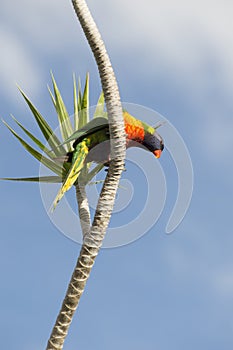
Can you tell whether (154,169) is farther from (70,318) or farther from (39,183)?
(70,318)

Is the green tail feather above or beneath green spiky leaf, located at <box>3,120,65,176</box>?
above

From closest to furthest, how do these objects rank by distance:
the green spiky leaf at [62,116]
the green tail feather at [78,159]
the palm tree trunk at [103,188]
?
the palm tree trunk at [103,188]
the green tail feather at [78,159]
the green spiky leaf at [62,116]

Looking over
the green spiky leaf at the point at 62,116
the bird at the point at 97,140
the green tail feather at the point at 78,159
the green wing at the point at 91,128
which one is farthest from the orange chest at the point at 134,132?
the green spiky leaf at the point at 62,116

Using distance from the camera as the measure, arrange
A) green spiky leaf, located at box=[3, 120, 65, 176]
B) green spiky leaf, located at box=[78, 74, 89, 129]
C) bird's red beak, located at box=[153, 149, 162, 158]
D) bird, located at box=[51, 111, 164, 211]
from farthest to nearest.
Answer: green spiky leaf, located at box=[78, 74, 89, 129], green spiky leaf, located at box=[3, 120, 65, 176], bird's red beak, located at box=[153, 149, 162, 158], bird, located at box=[51, 111, 164, 211]

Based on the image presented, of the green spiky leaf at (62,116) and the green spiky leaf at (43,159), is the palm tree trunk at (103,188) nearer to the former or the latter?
the green spiky leaf at (43,159)

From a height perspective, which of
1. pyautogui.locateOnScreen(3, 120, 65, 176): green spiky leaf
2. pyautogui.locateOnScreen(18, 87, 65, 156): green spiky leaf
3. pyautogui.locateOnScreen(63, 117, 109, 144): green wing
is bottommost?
pyautogui.locateOnScreen(3, 120, 65, 176): green spiky leaf

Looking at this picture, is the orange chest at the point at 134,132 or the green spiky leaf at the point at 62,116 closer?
the orange chest at the point at 134,132

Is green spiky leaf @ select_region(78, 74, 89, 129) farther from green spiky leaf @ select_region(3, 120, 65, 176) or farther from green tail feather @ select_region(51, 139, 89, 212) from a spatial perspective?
green tail feather @ select_region(51, 139, 89, 212)

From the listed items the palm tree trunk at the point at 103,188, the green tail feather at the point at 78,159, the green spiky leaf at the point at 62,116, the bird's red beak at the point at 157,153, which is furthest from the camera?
the green spiky leaf at the point at 62,116

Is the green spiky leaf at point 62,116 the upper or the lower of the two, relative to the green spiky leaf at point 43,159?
upper

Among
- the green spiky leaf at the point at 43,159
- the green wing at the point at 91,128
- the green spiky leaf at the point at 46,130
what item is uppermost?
the green wing at the point at 91,128

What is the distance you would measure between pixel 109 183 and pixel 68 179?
0.36 meters

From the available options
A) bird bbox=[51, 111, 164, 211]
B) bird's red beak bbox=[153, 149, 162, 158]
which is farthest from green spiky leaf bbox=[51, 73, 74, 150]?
bird's red beak bbox=[153, 149, 162, 158]

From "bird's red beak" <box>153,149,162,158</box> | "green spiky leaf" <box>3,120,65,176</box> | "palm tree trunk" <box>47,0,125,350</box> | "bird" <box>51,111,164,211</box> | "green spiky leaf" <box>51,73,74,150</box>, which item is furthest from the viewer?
"green spiky leaf" <box>51,73,74,150</box>
